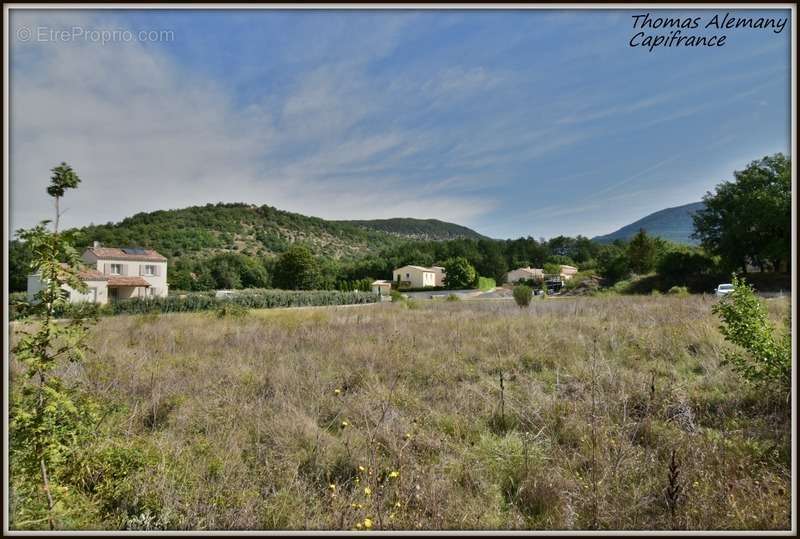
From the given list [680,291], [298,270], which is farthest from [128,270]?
[680,291]

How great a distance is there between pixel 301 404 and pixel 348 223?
116936mm

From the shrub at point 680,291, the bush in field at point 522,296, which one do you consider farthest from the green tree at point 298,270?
the shrub at point 680,291

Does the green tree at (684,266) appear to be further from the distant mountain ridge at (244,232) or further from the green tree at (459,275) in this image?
the distant mountain ridge at (244,232)

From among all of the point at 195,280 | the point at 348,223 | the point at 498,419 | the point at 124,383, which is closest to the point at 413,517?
the point at 498,419

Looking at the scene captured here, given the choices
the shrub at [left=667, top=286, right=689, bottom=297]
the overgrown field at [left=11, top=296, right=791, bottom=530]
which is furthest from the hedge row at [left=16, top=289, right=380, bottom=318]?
the shrub at [left=667, top=286, right=689, bottom=297]

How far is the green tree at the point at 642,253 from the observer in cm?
4028

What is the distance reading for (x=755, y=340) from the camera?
149 inches

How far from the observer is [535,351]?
654cm

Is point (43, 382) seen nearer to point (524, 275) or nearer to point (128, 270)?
point (128, 270)

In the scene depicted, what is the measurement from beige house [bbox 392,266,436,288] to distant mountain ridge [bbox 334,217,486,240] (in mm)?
58967

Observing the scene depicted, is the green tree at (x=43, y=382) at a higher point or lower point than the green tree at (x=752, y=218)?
lower

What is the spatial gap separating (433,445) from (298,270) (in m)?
52.4

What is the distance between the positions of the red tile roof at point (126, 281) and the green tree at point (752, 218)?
5205 centimetres

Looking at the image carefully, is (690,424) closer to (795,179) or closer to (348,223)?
(795,179)
